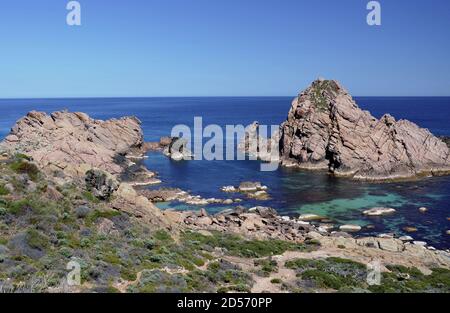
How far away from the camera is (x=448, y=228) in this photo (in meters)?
61.6

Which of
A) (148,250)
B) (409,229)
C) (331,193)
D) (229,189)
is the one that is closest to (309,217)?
(409,229)

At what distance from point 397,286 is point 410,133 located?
3118 inches

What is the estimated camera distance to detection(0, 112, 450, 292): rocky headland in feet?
86.3

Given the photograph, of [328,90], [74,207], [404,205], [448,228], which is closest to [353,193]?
[404,205]

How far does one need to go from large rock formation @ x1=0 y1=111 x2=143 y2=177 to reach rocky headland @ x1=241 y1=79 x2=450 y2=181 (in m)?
43.1

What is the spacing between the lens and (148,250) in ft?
109

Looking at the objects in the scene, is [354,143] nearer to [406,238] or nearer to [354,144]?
[354,144]

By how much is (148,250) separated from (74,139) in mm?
72786

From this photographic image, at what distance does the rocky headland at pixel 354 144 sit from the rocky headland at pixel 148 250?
44826mm

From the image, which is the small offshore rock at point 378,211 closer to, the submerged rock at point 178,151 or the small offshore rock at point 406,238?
the small offshore rock at point 406,238

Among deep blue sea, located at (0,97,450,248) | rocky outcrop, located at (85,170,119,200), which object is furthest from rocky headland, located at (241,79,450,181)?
rocky outcrop, located at (85,170,119,200)

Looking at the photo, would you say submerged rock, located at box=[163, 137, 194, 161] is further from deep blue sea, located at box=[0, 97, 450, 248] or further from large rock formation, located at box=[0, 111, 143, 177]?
large rock formation, located at box=[0, 111, 143, 177]
